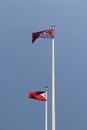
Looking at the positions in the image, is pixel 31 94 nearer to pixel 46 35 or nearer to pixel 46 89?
pixel 46 89

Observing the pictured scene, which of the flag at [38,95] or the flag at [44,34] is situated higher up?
the flag at [44,34]

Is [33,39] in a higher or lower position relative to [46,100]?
higher

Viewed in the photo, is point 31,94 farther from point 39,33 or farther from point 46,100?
point 39,33

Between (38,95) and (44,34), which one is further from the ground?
(44,34)

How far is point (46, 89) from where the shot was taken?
25328 millimetres

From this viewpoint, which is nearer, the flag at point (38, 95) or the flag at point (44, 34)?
the flag at point (44, 34)

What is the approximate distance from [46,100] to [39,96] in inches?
22.4

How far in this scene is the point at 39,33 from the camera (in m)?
24.3

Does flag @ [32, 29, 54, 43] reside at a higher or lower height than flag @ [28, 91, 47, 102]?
higher

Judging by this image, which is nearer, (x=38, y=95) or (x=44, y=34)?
(x=44, y=34)

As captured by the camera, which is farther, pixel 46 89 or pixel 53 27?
pixel 46 89

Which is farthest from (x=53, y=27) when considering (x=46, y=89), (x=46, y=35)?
(x=46, y=89)

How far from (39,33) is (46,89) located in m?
3.79

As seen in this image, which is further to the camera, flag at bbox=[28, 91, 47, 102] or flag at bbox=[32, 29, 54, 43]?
flag at bbox=[28, 91, 47, 102]
